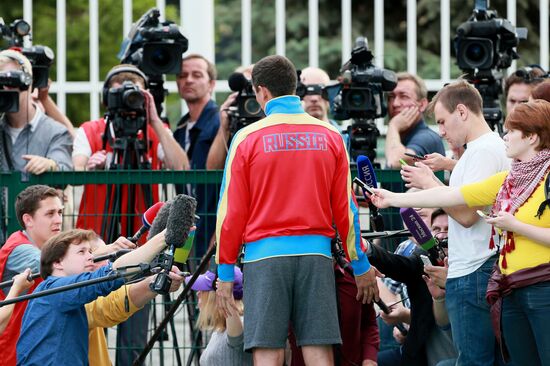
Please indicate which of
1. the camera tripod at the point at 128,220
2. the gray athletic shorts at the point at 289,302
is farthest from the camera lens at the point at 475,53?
the gray athletic shorts at the point at 289,302

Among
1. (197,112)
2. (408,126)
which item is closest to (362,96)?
(408,126)

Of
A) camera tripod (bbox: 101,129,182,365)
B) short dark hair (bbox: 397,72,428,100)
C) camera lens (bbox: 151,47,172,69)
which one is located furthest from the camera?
camera lens (bbox: 151,47,172,69)

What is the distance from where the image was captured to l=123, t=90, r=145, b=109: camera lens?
9836 millimetres

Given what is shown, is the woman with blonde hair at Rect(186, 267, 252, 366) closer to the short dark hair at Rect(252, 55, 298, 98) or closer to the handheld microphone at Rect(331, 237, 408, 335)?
the handheld microphone at Rect(331, 237, 408, 335)

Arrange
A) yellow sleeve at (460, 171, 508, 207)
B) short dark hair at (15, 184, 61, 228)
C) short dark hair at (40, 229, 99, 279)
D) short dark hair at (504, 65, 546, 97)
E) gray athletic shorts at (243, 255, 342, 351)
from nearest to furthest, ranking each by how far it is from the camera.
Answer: gray athletic shorts at (243, 255, 342, 351), yellow sleeve at (460, 171, 508, 207), short dark hair at (40, 229, 99, 279), short dark hair at (15, 184, 61, 228), short dark hair at (504, 65, 546, 97)

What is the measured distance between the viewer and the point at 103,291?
777cm

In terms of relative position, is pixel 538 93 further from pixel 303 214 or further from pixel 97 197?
pixel 97 197

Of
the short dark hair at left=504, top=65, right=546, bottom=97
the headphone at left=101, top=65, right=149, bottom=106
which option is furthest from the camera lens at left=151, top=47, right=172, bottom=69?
the short dark hair at left=504, top=65, right=546, bottom=97

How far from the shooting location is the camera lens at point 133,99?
9836mm

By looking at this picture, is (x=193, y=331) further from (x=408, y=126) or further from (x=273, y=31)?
(x=273, y=31)

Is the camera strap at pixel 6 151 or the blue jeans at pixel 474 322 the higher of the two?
the camera strap at pixel 6 151

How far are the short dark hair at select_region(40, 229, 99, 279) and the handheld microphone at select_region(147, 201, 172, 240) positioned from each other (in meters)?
0.47

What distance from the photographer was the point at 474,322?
7.88 meters

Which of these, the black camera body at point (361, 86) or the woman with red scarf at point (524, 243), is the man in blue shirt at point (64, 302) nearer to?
the woman with red scarf at point (524, 243)
